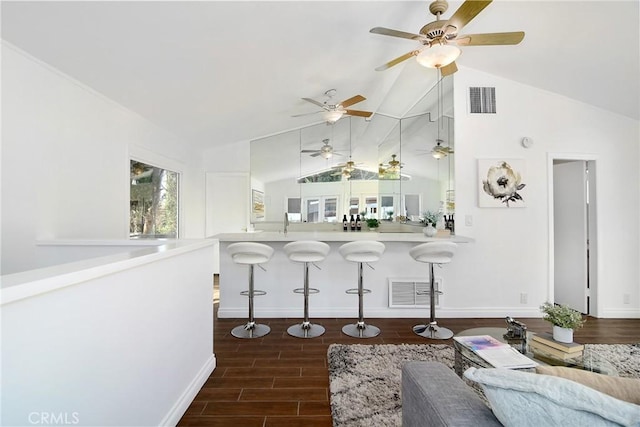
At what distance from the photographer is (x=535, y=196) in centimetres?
387

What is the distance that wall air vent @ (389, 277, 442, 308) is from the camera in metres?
3.82

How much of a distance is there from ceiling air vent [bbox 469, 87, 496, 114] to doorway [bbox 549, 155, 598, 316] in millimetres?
964

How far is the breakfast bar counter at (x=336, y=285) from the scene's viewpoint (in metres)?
3.82

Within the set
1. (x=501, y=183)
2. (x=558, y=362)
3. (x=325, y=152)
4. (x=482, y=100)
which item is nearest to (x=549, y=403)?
(x=558, y=362)

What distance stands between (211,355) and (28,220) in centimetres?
168

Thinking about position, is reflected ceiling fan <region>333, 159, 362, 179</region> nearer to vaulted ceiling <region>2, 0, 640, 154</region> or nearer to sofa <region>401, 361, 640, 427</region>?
vaulted ceiling <region>2, 0, 640, 154</region>

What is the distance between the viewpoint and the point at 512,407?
31.8 inches

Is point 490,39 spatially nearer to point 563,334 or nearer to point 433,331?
point 563,334

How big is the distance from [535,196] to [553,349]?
2.56 m

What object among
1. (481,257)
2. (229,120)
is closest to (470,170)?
(481,257)

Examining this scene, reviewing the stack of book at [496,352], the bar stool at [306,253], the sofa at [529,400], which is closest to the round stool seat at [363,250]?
the bar stool at [306,253]

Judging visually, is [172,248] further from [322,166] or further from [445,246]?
[322,166]

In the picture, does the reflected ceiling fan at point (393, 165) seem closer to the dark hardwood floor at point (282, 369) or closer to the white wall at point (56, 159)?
the dark hardwood floor at point (282, 369)

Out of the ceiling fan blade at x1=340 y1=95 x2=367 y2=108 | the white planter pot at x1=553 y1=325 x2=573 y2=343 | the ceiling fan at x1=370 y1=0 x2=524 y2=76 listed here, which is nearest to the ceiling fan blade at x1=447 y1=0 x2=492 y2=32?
the ceiling fan at x1=370 y1=0 x2=524 y2=76
